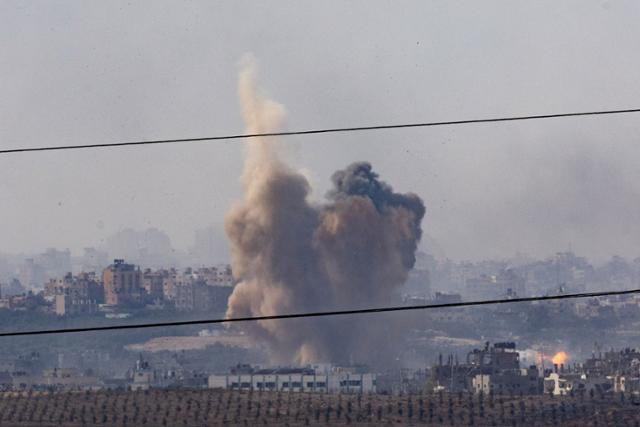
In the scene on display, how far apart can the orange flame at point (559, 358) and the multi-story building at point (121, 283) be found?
32488 millimetres

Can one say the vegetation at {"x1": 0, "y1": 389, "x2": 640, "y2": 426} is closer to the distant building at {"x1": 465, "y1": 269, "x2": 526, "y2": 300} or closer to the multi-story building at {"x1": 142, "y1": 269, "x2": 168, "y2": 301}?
the multi-story building at {"x1": 142, "y1": 269, "x2": 168, "y2": 301}

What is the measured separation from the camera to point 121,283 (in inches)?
4343

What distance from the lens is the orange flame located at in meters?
93.1

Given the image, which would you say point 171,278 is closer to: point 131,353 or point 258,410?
point 131,353

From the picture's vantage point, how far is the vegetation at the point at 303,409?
68688 mm

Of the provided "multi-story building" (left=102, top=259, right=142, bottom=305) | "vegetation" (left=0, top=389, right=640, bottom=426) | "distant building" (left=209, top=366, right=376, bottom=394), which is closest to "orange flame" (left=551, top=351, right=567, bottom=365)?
"distant building" (left=209, top=366, right=376, bottom=394)

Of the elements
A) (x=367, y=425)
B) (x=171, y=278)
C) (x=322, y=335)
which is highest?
(x=171, y=278)

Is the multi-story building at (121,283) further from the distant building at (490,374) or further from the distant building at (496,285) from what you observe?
the distant building at (496,285)

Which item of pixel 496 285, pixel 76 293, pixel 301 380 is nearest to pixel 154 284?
pixel 76 293

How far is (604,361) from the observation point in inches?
3573

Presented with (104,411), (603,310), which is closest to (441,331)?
(603,310)

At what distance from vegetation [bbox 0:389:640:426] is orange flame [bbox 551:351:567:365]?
15815mm

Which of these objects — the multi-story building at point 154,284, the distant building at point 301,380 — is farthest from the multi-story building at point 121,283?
the distant building at point 301,380

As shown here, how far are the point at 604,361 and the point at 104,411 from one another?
115ft
